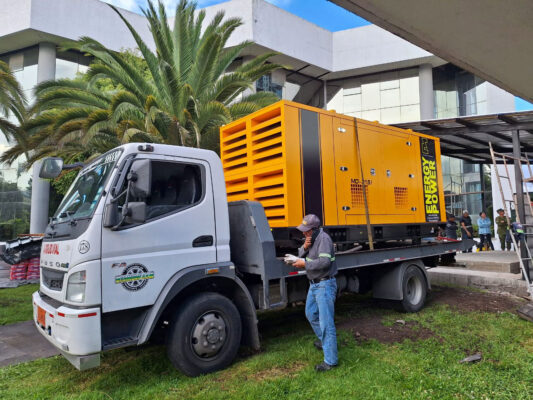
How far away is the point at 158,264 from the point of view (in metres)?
4.06

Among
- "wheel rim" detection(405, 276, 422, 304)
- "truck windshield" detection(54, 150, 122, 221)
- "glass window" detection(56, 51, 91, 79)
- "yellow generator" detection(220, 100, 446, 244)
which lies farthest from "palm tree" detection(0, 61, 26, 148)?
"glass window" detection(56, 51, 91, 79)

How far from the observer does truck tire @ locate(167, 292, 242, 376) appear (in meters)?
4.07

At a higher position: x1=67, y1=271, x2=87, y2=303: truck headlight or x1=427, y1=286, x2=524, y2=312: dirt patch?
x1=67, y1=271, x2=87, y2=303: truck headlight

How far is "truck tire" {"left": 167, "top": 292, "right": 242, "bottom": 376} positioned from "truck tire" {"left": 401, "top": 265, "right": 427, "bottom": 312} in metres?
3.52

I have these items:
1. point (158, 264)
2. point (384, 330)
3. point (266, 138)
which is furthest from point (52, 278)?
point (384, 330)

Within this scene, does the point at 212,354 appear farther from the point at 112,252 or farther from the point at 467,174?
the point at 467,174

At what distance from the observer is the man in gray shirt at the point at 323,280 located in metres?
4.30

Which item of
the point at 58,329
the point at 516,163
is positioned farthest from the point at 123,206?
the point at 516,163

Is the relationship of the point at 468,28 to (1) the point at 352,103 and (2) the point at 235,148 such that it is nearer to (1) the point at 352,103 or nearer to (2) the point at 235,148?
(2) the point at 235,148

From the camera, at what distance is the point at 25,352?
543cm

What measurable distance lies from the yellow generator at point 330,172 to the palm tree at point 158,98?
363 centimetres

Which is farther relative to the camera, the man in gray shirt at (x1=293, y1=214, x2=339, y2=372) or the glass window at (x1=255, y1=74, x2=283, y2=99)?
the glass window at (x1=255, y1=74, x2=283, y2=99)

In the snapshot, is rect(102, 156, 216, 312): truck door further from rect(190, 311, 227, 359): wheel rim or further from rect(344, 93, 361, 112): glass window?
rect(344, 93, 361, 112): glass window

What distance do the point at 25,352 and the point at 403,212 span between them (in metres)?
6.28
